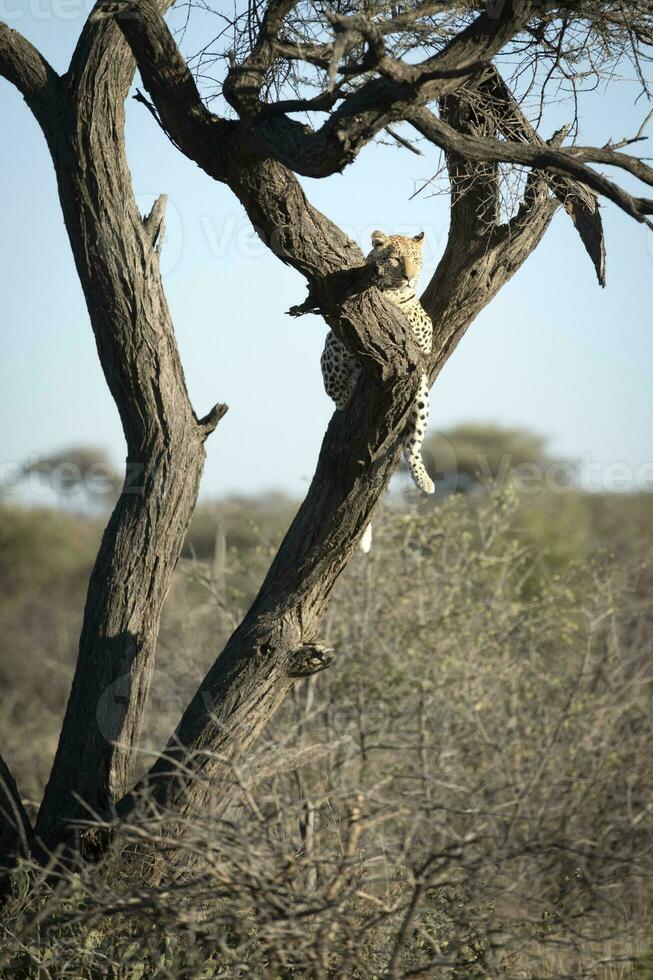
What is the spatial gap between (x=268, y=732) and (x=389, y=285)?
2888 millimetres

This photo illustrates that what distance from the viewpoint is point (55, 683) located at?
11508 millimetres

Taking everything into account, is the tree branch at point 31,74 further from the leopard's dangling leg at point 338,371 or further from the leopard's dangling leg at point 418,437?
the leopard's dangling leg at point 418,437

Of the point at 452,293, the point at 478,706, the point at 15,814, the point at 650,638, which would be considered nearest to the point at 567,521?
the point at 650,638

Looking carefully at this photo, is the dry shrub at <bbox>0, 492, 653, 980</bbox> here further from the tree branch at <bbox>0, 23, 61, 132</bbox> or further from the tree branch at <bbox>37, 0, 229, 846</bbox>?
the tree branch at <bbox>0, 23, 61, 132</bbox>

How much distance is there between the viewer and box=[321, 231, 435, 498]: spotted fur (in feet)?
13.9

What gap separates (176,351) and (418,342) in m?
0.93

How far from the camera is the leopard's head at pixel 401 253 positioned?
14.9 feet

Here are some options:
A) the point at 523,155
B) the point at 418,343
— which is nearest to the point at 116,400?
the point at 418,343

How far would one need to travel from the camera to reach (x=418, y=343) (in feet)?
13.4

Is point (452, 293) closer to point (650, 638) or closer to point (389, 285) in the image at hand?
point (389, 285)

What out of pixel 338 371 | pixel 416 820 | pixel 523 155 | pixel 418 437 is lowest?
pixel 416 820

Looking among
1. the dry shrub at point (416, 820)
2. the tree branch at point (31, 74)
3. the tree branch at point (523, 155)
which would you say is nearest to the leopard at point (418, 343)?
A: the tree branch at point (523, 155)

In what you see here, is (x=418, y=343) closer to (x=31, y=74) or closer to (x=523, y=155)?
(x=523, y=155)

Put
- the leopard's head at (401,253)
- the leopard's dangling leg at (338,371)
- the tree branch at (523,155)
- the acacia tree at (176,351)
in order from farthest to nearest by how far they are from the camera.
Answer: the leopard's head at (401,253) → the leopard's dangling leg at (338,371) → the acacia tree at (176,351) → the tree branch at (523,155)
